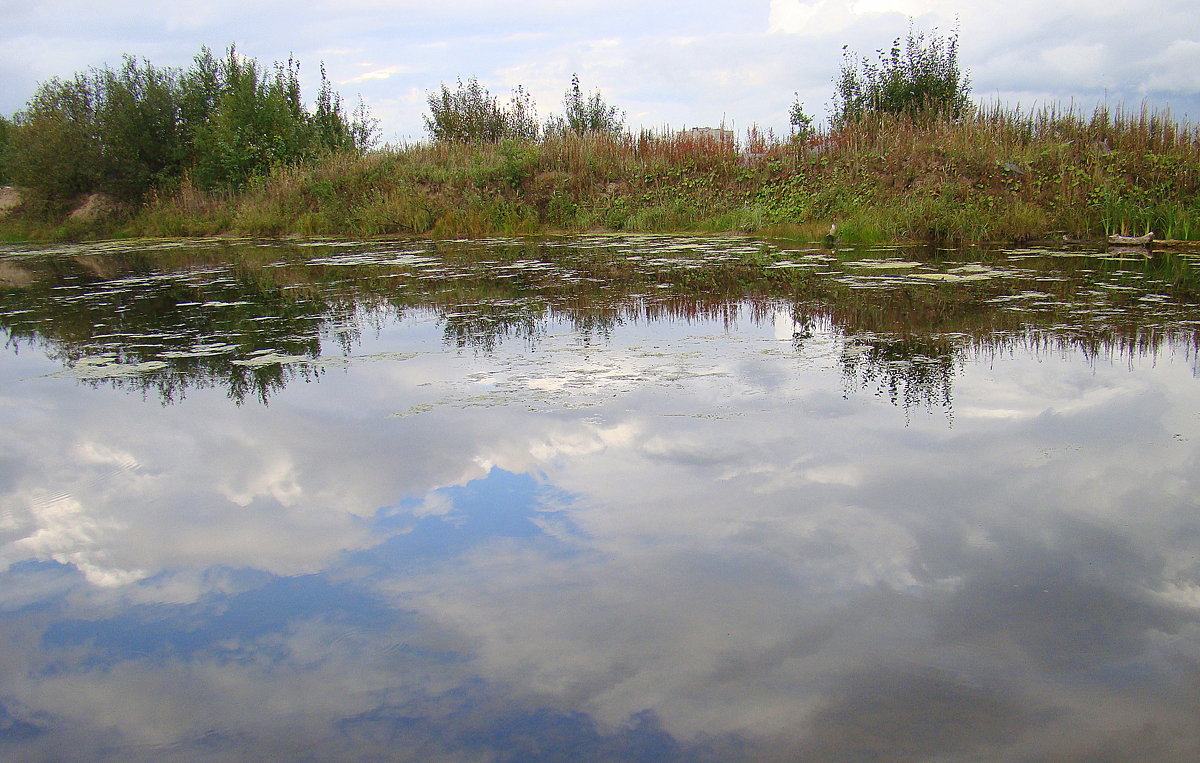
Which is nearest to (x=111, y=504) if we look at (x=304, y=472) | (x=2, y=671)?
(x=304, y=472)

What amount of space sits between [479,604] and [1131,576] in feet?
5.24

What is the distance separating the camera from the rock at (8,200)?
2184 cm

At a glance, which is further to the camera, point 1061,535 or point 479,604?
point 1061,535

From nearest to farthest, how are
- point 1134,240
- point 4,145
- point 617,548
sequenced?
point 617,548 < point 1134,240 < point 4,145

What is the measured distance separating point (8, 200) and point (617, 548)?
2706 centimetres

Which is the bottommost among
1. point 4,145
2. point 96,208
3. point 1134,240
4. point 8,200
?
point 1134,240

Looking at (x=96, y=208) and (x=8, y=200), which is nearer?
(x=96, y=208)

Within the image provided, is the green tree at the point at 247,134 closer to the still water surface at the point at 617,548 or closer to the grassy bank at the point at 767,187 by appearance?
the grassy bank at the point at 767,187

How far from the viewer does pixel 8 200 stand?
22797 millimetres

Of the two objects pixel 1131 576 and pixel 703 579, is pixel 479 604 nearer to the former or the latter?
pixel 703 579

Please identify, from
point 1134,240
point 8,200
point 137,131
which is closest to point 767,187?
point 1134,240

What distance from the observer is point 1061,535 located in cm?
222

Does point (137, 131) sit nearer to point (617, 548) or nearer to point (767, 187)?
point (767, 187)

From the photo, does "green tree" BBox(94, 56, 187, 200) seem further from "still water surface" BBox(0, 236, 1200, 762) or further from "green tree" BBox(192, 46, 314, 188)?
"still water surface" BBox(0, 236, 1200, 762)
